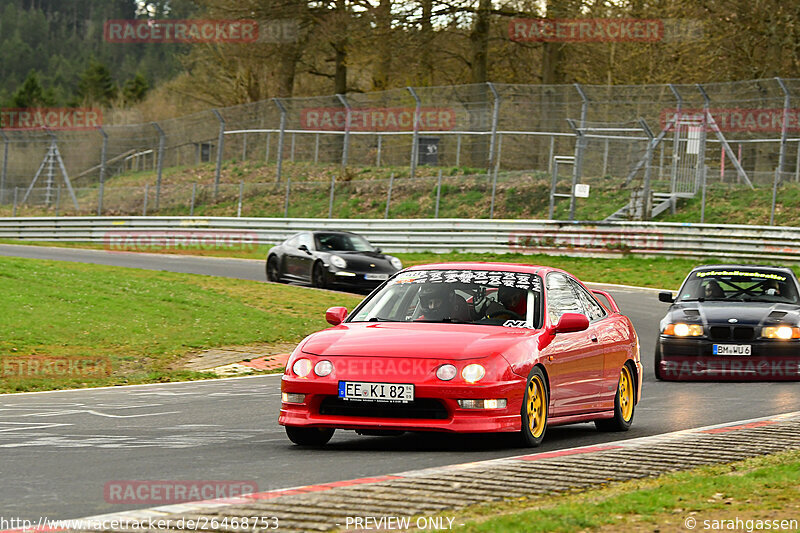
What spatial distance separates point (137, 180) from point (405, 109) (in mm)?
17265

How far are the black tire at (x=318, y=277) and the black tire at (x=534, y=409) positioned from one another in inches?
651

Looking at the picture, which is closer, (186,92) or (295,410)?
(295,410)

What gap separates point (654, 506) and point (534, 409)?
9.45 ft

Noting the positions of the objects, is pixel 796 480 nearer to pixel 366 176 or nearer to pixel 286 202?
pixel 286 202

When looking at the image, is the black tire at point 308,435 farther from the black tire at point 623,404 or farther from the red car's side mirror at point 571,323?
the black tire at point 623,404

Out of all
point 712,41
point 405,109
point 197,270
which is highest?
point 712,41

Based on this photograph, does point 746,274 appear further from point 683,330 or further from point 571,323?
point 571,323

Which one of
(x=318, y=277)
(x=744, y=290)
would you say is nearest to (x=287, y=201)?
(x=318, y=277)

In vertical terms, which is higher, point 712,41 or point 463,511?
point 712,41

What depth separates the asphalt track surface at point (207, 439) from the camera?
23.9 feet

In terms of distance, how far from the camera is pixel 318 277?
25.7 meters

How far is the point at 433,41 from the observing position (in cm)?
4622

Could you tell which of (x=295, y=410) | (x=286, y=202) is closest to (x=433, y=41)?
(x=286, y=202)

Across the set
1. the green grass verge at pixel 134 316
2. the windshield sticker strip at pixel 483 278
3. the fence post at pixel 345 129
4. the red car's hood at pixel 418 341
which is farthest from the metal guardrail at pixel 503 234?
the red car's hood at pixel 418 341
